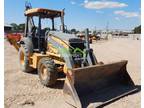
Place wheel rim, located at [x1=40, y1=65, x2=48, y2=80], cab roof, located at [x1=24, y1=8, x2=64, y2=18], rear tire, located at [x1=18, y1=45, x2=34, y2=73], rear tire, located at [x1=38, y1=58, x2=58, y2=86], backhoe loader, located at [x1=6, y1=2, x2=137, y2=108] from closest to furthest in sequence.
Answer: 1. backhoe loader, located at [x1=6, y1=2, x2=137, y2=108]
2. rear tire, located at [x1=38, y1=58, x2=58, y2=86]
3. wheel rim, located at [x1=40, y1=65, x2=48, y2=80]
4. cab roof, located at [x1=24, y1=8, x2=64, y2=18]
5. rear tire, located at [x1=18, y1=45, x2=34, y2=73]

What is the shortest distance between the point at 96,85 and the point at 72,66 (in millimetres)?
779

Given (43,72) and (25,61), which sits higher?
(25,61)

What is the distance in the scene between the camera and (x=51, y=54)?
24.2 ft

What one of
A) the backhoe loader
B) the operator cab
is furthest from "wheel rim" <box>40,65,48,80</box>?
the operator cab

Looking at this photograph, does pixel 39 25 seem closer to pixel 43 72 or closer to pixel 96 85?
pixel 43 72

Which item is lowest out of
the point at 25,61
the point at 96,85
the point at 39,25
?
the point at 96,85

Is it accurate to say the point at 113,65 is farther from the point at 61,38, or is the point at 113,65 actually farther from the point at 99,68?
the point at 61,38

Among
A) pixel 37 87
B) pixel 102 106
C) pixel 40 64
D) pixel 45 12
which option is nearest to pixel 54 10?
pixel 45 12

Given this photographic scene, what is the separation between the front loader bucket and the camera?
5.51 m

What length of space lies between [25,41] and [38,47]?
0.78 metres

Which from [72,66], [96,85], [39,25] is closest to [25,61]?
[39,25]

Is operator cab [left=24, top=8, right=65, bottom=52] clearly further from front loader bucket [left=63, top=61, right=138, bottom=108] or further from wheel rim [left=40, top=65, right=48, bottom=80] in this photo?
front loader bucket [left=63, top=61, right=138, bottom=108]

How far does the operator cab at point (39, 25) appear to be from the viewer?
26.1 ft

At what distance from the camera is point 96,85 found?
20.7 feet
